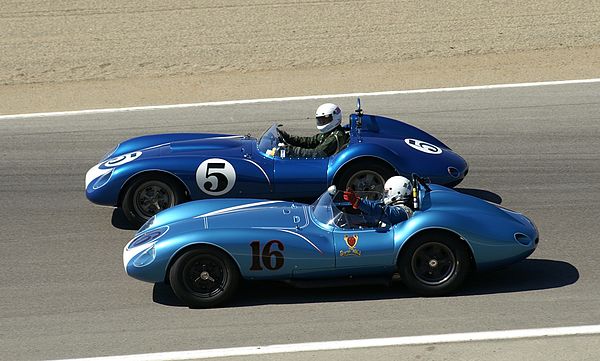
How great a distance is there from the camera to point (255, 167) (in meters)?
12.7

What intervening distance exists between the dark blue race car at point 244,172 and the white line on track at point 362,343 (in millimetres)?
3132

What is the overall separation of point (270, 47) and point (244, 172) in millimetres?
8132

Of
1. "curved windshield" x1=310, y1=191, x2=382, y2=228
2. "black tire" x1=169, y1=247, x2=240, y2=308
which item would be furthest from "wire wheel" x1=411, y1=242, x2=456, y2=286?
"black tire" x1=169, y1=247, x2=240, y2=308

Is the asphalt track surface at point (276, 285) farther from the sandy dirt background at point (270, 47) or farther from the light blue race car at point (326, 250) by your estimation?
the sandy dirt background at point (270, 47)

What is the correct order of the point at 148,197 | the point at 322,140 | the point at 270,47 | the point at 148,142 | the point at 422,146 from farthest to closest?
the point at 270,47 → the point at 148,142 → the point at 322,140 → the point at 422,146 → the point at 148,197

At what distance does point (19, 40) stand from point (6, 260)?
1030 centimetres

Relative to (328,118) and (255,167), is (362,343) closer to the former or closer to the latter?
(255,167)

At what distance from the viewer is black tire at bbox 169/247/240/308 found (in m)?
10.4

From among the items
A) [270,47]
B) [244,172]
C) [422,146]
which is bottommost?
[244,172]

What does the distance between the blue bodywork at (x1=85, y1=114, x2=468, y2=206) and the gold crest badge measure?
7.16 ft

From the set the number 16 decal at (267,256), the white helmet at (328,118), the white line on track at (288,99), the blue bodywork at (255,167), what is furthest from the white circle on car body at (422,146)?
the white line on track at (288,99)

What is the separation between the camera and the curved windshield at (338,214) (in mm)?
10703

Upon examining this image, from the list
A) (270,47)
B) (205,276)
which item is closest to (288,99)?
(270,47)

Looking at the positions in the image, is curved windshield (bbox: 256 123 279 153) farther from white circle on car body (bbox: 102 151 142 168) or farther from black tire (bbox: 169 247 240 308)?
black tire (bbox: 169 247 240 308)
